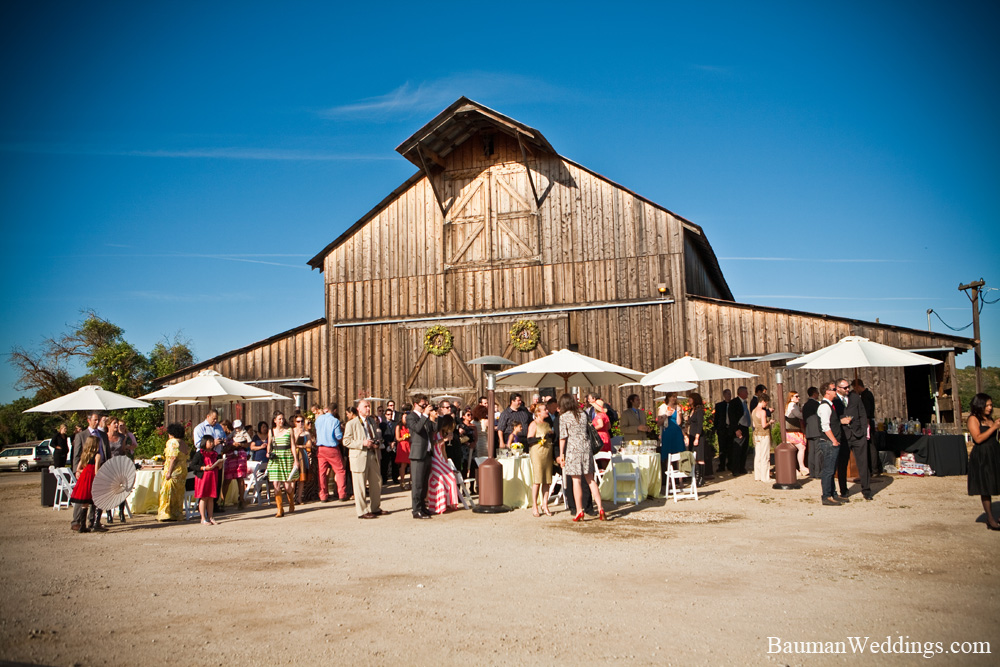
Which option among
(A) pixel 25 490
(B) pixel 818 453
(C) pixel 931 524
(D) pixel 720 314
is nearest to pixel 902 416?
(D) pixel 720 314

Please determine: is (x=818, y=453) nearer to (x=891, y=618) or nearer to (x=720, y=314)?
(x=720, y=314)

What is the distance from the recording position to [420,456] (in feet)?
35.2

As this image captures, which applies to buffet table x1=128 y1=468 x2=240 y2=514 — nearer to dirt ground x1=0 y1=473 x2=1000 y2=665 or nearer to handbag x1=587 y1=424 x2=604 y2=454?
dirt ground x1=0 y1=473 x2=1000 y2=665

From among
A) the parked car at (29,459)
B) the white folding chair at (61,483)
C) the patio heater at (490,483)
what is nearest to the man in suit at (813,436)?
the patio heater at (490,483)

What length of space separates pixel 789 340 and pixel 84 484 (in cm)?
1586

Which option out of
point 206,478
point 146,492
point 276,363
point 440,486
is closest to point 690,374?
point 440,486

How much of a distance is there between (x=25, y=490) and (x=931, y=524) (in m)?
19.9

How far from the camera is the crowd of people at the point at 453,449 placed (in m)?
10.1

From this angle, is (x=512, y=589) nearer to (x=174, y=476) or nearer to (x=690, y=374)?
(x=174, y=476)

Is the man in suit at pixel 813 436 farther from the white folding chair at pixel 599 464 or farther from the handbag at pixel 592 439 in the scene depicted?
the handbag at pixel 592 439

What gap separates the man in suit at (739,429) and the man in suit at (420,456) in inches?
270

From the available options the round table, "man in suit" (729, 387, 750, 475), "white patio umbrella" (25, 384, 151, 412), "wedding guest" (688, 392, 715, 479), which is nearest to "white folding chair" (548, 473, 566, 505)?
the round table

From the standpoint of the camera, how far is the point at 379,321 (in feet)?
73.9

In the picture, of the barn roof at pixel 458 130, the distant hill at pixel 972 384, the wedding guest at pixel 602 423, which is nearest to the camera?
the wedding guest at pixel 602 423
